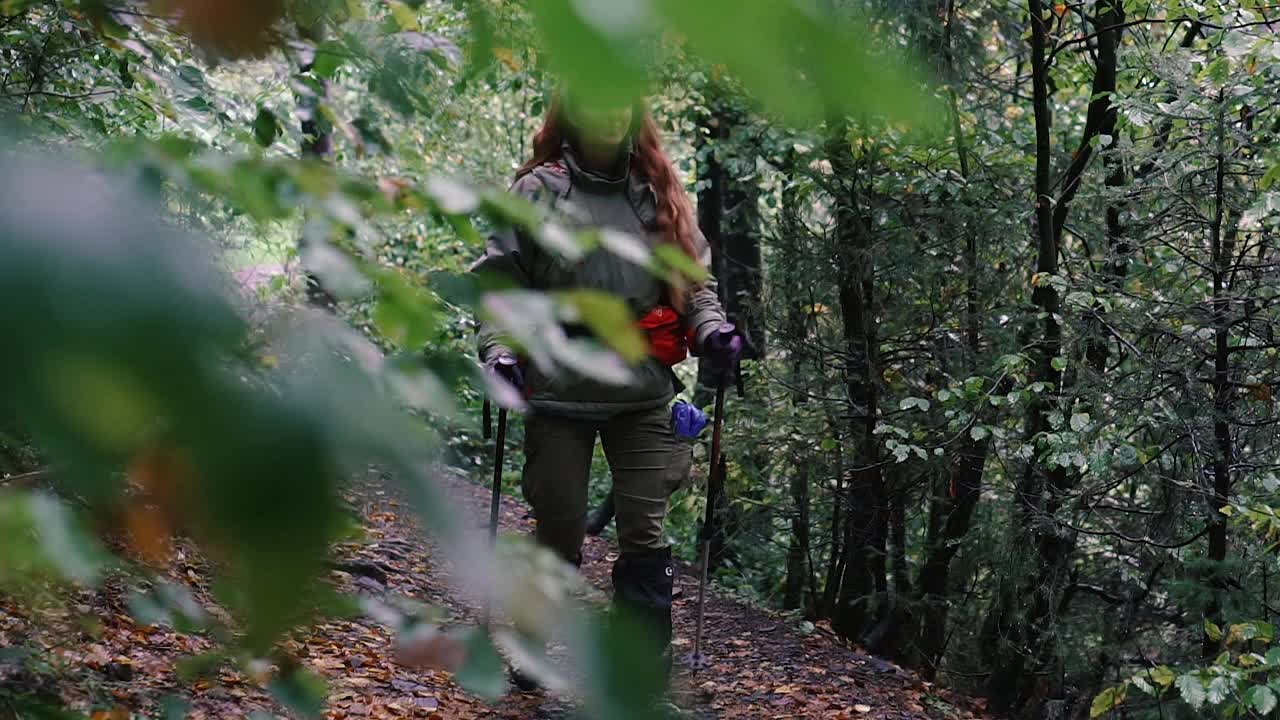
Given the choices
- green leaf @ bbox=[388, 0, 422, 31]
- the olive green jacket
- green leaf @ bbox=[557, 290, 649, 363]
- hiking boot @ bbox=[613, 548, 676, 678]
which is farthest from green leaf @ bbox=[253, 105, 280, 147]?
hiking boot @ bbox=[613, 548, 676, 678]

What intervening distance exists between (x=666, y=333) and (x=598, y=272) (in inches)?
15.7

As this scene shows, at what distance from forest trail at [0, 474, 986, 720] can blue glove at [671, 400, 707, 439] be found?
93 cm

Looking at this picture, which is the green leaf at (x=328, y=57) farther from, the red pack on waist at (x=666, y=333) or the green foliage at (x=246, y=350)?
the red pack on waist at (x=666, y=333)

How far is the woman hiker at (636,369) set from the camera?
3.55 m

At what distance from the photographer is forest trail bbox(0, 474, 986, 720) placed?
234 centimetres

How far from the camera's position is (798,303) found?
6133mm

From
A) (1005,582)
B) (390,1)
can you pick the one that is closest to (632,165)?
(390,1)

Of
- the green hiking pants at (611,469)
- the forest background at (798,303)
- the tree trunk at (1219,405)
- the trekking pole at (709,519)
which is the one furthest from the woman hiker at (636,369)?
the tree trunk at (1219,405)

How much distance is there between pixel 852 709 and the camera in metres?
4.84

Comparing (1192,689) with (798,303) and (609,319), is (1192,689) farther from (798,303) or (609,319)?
(609,319)

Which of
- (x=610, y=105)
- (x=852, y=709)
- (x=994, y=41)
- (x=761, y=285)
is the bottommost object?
(x=852, y=709)

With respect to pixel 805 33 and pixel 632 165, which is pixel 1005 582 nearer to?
pixel 632 165

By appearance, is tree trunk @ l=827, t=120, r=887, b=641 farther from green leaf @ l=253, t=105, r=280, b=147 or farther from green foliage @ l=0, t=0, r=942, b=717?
green foliage @ l=0, t=0, r=942, b=717

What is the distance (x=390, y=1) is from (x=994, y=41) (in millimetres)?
5075
